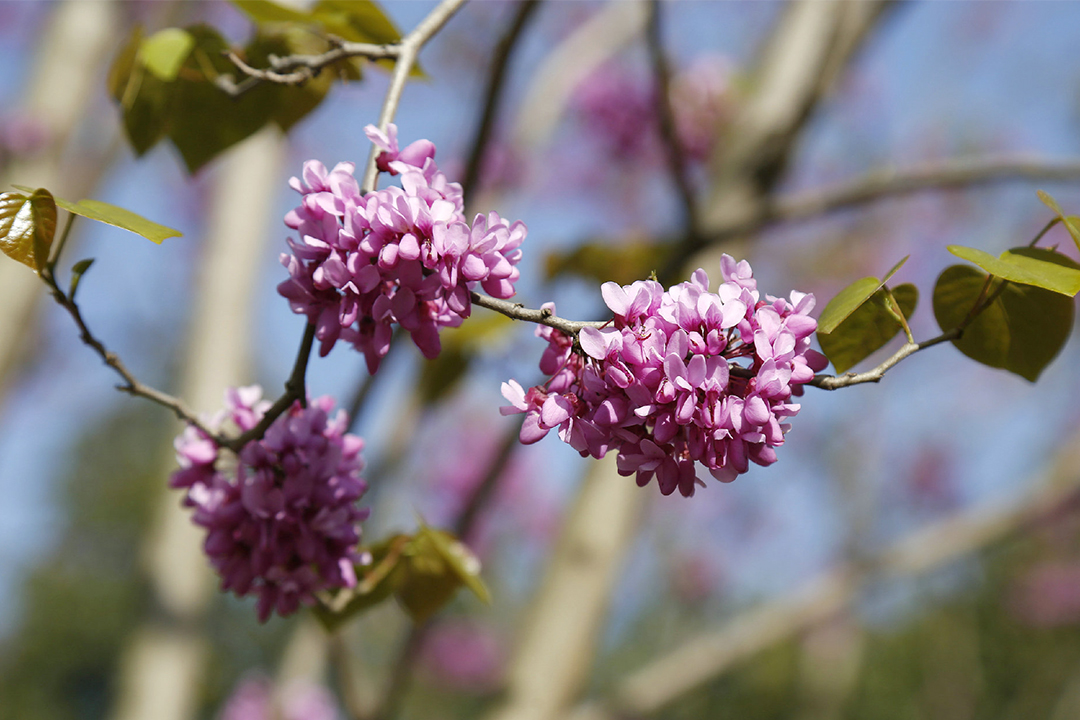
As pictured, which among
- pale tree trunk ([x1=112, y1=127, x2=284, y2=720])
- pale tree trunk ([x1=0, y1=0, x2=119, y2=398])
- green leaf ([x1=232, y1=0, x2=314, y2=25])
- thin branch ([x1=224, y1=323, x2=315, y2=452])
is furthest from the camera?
pale tree trunk ([x1=0, y1=0, x2=119, y2=398])

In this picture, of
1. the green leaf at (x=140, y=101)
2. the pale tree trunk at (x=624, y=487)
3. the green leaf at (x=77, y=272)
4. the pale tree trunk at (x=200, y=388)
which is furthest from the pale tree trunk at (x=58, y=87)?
the green leaf at (x=77, y=272)

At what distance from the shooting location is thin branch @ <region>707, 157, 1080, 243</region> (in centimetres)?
187

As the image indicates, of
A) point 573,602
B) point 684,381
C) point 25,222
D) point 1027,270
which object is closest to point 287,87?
point 25,222

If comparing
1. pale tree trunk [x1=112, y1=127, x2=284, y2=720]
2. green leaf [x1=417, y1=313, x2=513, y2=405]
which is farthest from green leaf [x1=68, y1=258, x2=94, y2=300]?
pale tree trunk [x1=112, y1=127, x2=284, y2=720]

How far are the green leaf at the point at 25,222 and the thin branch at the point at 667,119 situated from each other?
1.37 meters

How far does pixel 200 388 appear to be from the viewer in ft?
9.79

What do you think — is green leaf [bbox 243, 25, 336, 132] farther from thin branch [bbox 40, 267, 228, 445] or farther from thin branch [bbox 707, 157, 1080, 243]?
thin branch [bbox 707, 157, 1080, 243]

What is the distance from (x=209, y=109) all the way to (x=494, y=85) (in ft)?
1.87

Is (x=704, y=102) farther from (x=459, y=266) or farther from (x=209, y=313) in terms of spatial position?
(x=459, y=266)

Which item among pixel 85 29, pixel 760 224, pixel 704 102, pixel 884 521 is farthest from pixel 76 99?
pixel 884 521

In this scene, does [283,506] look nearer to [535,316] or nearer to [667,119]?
[535,316]

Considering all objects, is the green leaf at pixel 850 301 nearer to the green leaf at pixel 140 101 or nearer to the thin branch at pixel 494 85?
the thin branch at pixel 494 85

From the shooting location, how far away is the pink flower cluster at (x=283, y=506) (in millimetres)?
909

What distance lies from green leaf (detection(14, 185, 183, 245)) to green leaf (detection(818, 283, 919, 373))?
28.2 inches
